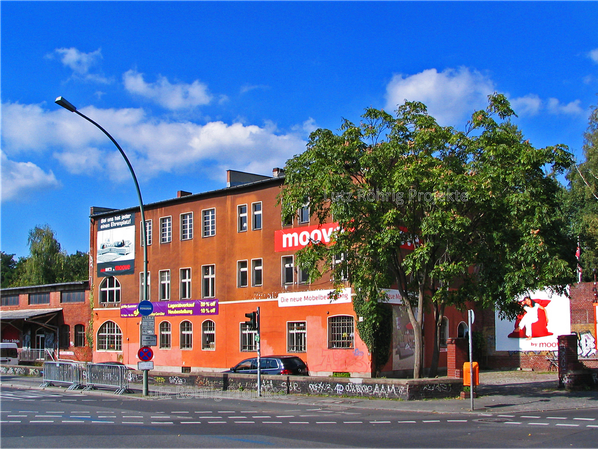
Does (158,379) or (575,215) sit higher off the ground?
(575,215)

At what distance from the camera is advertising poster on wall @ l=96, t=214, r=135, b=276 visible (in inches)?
1697

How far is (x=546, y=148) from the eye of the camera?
21.0m

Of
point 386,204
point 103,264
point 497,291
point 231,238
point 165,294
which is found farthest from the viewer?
point 103,264

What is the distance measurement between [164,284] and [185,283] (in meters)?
2.12

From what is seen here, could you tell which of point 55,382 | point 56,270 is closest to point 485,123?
point 55,382

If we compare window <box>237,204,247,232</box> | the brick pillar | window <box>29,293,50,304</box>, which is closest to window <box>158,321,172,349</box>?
window <box>237,204,247,232</box>

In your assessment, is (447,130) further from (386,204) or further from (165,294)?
(165,294)

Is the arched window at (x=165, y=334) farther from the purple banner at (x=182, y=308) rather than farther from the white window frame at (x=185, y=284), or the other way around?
the white window frame at (x=185, y=284)

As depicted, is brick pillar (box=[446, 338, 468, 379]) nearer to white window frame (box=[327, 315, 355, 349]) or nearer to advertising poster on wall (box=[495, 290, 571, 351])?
white window frame (box=[327, 315, 355, 349])

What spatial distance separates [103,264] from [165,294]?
23.0ft

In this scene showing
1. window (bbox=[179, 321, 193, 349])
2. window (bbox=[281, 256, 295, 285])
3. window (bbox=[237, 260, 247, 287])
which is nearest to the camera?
window (bbox=[281, 256, 295, 285])

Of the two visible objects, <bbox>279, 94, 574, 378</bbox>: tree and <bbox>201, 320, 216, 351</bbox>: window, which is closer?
<bbox>279, 94, 574, 378</bbox>: tree

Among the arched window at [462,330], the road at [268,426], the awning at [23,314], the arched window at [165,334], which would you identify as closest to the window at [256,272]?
the arched window at [165,334]

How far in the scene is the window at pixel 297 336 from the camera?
108ft
